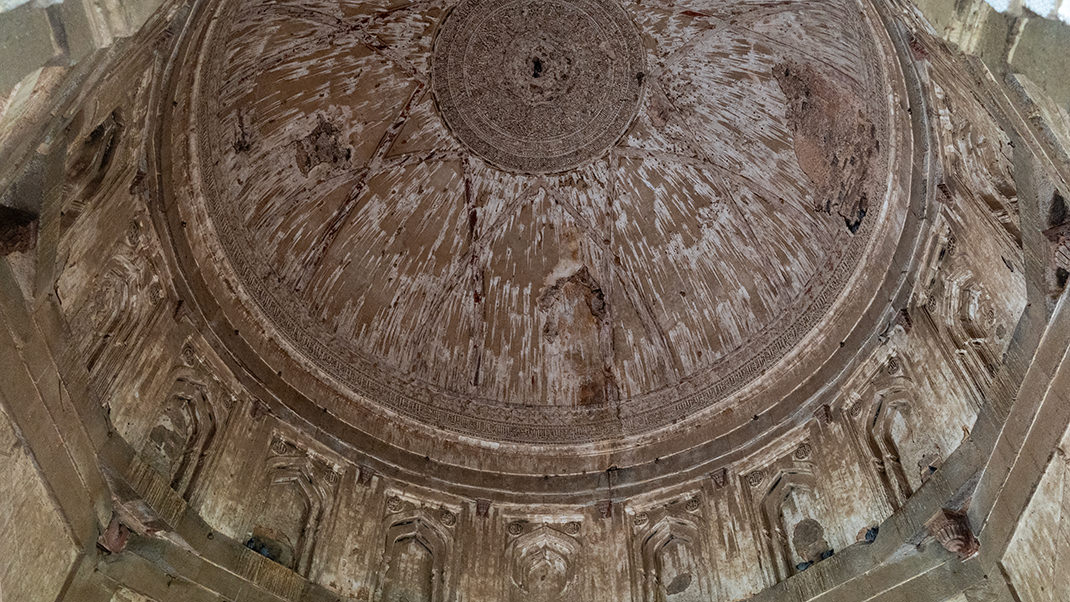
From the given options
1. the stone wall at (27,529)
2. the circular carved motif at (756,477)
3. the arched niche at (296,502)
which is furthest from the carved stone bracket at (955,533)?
the stone wall at (27,529)

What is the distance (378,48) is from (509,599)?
20.4 ft

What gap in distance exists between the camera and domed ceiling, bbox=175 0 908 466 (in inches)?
360

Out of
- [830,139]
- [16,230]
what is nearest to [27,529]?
[16,230]

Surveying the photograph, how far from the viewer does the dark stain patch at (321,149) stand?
402 inches

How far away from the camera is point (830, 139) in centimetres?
976

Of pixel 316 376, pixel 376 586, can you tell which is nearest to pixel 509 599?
pixel 376 586

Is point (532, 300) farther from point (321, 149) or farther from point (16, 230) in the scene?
point (16, 230)

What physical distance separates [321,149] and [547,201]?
2786mm

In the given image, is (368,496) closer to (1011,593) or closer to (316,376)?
(316,376)

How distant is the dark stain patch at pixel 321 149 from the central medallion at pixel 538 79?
1330 millimetres

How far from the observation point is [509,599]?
8398 mm

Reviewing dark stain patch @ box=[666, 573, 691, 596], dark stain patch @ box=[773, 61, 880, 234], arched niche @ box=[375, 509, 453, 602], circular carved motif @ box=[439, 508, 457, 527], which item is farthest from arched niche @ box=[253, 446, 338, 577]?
dark stain patch @ box=[773, 61, 880, 234]

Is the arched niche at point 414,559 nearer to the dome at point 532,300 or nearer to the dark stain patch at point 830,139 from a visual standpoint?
the dome at point 532,300

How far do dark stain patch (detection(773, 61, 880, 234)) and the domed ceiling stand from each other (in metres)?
0.03
